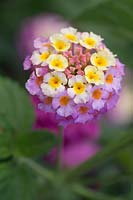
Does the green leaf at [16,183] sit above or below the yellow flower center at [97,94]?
below

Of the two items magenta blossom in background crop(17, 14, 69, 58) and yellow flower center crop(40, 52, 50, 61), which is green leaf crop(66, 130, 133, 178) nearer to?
yellow flower center crop(40, 52, 50, 61)

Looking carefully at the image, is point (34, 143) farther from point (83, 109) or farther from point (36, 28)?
point (36, 28)

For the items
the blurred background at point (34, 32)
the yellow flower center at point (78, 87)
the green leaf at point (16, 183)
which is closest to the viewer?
the yellow flower center at point (78, 87)

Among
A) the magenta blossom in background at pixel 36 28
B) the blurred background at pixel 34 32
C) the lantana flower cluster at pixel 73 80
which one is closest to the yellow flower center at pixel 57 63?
the lantana flower cluster at pixel 73 80

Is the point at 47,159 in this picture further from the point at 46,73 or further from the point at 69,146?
the point at 46,73

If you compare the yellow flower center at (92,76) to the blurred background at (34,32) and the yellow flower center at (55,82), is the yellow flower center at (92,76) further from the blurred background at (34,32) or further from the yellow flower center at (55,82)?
the blurred background at (34,32)

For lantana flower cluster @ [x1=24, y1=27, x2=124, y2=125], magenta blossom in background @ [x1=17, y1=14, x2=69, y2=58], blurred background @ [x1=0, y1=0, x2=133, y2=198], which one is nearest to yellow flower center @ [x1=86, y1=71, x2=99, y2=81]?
lantana flower cluster @ [x1=24, y1=27, x2=124, y2=125]
